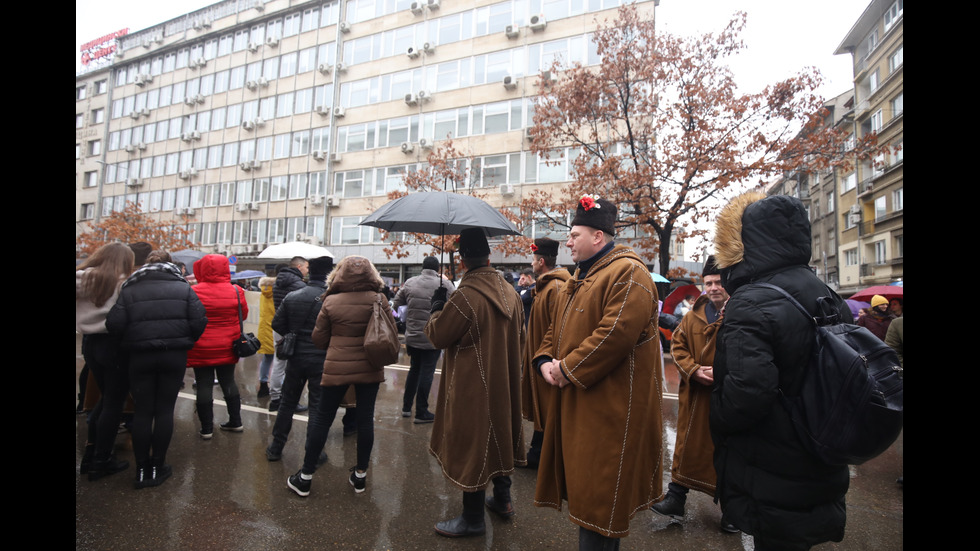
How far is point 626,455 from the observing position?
2.57m

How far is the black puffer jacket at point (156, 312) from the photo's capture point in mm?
4031

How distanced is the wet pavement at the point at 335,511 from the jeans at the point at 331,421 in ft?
0.97

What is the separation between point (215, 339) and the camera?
5.33 meters

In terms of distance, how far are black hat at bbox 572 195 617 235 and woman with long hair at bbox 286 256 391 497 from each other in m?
1.86

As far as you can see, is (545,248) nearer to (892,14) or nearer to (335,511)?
(335,511)

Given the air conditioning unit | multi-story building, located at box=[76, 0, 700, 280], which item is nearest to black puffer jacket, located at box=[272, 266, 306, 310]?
multi-story building, located at box=[76, 0, 700, 280]

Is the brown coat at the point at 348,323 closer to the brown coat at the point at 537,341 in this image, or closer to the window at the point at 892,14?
the brown coat at the point at 537,341

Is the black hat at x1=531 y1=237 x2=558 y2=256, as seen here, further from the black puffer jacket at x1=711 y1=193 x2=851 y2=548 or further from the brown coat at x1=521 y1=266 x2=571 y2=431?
the black puffer jacket at x1=711 y1=193 x2=851 y2=548

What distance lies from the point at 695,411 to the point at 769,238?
6.36ft

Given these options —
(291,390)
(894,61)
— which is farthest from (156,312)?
(894,61)

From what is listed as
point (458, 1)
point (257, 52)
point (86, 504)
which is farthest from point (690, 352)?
point (257, 52)

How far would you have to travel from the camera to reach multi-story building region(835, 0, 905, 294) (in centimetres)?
2873

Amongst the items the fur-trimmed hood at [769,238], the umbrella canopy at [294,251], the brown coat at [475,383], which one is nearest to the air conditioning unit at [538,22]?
the umbrella canopy at [294,251]
